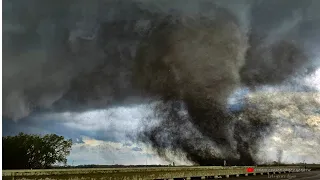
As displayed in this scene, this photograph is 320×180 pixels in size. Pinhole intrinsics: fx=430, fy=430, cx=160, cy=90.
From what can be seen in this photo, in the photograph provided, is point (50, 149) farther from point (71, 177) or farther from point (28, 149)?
point (71, 177)

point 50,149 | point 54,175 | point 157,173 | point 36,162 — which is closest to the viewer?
point 54,175

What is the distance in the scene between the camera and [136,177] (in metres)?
33.7

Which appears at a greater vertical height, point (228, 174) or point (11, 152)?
point (11, 152)

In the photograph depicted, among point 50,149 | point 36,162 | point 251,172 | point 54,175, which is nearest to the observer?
point 54,175

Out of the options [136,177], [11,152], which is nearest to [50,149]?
[11,152]

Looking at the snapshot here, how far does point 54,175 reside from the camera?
1083 inches

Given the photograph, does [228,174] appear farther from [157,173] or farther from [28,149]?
[28,149]

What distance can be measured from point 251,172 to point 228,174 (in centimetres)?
1012

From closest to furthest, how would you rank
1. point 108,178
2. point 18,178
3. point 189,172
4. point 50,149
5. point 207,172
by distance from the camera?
point 18,178, point 108,178, point 189,172, point 207,172, point 50,149

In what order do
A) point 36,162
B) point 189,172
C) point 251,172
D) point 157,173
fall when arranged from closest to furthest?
1. point 157,173
2. point 189,172
3. point 36,162
4. point 251,172

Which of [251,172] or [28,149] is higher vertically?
[28,149]

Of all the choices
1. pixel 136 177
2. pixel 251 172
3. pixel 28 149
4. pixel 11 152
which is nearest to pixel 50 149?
pixel 28 149

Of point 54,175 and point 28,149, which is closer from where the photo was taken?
point 54,175

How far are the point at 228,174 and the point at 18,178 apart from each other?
33338mm
